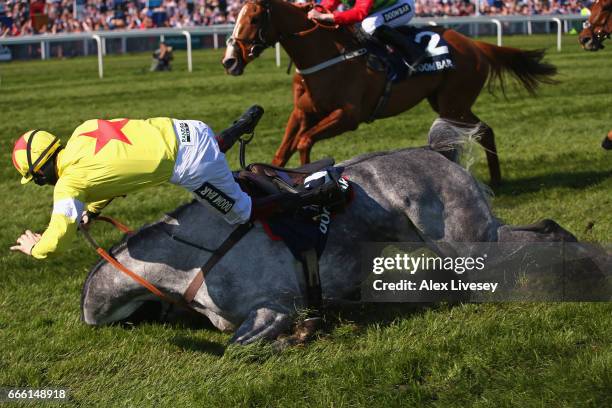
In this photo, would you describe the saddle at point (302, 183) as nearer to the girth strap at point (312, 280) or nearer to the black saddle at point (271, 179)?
the black saddle at point (271, 179)

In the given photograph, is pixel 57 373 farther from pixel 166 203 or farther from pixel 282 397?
pixel 166 203

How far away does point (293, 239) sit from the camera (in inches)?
198

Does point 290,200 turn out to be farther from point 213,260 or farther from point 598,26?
point 598,26

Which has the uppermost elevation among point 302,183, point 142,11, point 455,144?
point 455,144

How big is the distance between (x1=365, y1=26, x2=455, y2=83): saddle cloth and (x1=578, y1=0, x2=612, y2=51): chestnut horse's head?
4.53 feet

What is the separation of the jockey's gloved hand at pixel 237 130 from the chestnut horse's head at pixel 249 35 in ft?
9.77

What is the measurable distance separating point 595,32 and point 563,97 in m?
6.11

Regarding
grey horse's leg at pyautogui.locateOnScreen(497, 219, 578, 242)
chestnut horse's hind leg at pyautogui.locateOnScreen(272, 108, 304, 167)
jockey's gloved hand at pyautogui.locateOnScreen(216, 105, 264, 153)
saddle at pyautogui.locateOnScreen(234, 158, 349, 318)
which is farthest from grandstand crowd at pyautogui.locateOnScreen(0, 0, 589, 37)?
saddle at pyautogui.locateOnScreen(234, 158, 349, 318)

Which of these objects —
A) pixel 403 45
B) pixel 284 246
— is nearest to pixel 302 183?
pixel 284 246

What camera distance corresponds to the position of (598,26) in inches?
360

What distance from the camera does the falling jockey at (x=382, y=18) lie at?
8867 mm

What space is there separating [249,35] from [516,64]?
11.3ft

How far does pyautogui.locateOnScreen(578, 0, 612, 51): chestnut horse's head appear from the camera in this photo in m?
9.09

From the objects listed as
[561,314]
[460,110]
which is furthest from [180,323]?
[460,110]
